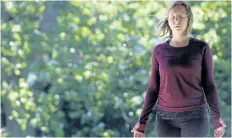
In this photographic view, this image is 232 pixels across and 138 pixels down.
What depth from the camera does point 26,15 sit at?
10.2ft

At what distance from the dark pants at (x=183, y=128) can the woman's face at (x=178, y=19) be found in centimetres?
32

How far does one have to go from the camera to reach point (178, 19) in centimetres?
177

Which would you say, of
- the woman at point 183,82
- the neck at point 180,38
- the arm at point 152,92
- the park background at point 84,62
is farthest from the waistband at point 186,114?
the park background at point 84,62

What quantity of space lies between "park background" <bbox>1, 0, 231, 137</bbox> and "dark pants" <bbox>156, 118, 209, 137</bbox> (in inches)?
49.9

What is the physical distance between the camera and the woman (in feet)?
5.67

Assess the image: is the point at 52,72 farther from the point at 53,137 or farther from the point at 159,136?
the point at 159,136

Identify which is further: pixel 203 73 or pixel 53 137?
pixel 53 137

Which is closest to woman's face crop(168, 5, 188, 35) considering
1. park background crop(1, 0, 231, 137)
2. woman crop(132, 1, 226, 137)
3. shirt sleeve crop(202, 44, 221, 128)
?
woman crop(132, 1, 226, 137)

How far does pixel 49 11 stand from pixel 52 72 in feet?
1.26

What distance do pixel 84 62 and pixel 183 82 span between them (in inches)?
56.6

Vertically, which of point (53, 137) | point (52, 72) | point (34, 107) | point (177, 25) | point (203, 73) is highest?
point (177, 25)

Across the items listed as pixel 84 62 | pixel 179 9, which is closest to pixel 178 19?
pixel 179 9

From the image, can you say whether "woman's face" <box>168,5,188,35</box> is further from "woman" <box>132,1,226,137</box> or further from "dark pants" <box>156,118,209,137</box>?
"dark pants" <box>156,118,209,137</box>

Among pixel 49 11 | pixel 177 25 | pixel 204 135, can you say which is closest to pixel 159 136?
pixel 204 135
